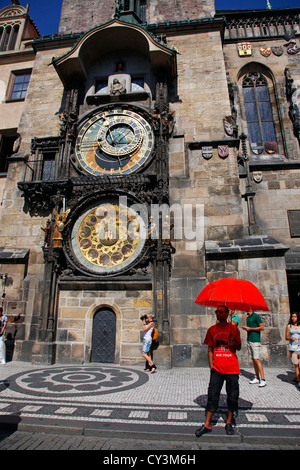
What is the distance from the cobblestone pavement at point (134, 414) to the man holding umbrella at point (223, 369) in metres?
0.20

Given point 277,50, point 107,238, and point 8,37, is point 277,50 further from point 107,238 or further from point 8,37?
point 8,37

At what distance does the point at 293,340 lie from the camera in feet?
23.0

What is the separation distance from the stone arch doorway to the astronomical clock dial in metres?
1.47

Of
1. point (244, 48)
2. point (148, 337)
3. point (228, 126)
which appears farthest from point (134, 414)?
point (244, 48)

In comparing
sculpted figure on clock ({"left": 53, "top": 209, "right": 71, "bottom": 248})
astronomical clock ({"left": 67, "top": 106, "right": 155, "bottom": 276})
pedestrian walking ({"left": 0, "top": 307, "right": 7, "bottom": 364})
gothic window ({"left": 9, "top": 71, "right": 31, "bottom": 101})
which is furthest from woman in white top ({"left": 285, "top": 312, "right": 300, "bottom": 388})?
gothic window ({"left": 9, "top": 71, "right": 31, "bottom": 101})

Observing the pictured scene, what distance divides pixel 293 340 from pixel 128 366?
4.87 meters

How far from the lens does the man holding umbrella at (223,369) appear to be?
4.03m

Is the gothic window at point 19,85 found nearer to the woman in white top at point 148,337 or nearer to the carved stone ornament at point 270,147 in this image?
the carved stone ornament at point 270,147

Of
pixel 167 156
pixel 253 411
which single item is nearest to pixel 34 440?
pixel 253 411

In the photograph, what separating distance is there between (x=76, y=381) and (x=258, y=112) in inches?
536

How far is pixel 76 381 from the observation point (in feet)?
23.1

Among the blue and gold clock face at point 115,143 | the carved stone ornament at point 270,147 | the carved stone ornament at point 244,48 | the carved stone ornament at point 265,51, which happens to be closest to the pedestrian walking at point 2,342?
the blue and gold clock face at point 115,143

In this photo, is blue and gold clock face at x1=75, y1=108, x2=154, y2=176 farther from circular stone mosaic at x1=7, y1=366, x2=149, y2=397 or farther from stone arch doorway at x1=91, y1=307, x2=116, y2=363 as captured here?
circular stone mosaic at x1=7, y1=366, x2=149, y2=397

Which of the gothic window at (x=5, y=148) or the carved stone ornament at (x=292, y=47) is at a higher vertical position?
the carved stone ornament at (x=292, y=47)
